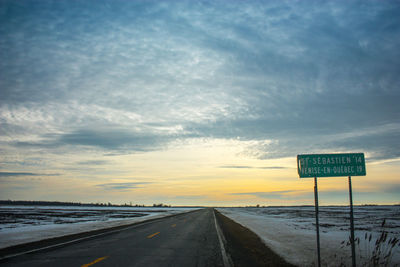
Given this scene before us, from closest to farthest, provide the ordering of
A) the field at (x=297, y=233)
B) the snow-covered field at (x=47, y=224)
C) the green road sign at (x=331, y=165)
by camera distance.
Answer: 1. the green road sign at (x=331, y=165)
2. the field at (x=297, y=233)
3. the snow-covered field at (x=47, y=224)

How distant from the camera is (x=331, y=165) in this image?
7734mm

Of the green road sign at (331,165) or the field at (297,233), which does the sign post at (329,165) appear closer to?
the green road sign at (331,165)

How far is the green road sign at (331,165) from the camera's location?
24.4 feet

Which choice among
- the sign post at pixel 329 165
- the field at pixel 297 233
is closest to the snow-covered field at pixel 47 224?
the field at pixel 297 233

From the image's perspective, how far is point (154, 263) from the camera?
8047 mm

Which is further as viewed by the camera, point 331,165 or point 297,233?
point 297,233

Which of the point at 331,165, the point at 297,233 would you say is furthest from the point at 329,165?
the point at 297,233

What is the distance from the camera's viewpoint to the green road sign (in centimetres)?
745

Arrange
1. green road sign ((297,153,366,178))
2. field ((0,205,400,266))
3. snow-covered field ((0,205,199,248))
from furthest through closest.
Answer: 1. snow-covered field ((0,205,199,248))
2. field ((0,205,400,266))
3. green road sign ((297,153,366,178))

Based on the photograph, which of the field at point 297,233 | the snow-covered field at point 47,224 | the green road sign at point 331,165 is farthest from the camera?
the snow-covered field at point 47,224

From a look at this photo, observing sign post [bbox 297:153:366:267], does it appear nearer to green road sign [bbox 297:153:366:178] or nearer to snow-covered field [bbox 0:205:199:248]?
green road sign [bbox 297:153:366:178]

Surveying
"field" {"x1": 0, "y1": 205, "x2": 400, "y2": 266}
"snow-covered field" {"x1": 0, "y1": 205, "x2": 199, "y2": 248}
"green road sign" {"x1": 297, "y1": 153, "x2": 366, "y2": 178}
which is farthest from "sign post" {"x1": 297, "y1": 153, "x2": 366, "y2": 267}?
"snow-covered field" {"x1": 0, "y1": 205, "x2": 199, "y2": 248}

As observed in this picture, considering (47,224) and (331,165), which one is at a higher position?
(331,165)

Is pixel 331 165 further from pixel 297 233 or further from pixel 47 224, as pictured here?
pixel 47 224
